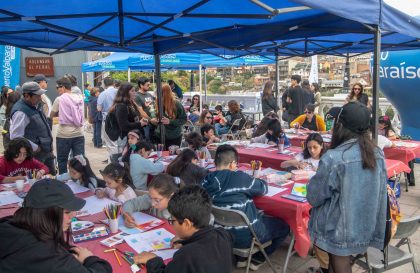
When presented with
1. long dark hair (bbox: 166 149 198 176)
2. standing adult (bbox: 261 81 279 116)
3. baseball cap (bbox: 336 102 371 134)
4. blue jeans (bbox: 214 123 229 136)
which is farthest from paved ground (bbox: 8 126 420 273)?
standing adult (bbox: 261 81 279 116)

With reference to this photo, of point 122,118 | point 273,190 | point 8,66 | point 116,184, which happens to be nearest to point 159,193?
point 116,184

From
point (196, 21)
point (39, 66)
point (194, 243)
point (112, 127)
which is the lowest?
point (194, 243)

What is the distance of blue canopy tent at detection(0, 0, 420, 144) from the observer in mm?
3365

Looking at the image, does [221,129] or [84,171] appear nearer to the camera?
[84,171]

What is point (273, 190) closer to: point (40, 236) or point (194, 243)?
point (194, 243)

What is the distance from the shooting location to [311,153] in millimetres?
4281

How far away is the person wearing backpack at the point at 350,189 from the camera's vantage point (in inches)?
87.7

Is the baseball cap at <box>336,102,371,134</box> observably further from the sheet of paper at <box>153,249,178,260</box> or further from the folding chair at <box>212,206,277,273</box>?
the sheet of paper at <box>153,249,178,260</box>

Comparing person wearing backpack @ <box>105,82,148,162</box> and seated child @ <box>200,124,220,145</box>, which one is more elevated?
person wearing backpack @ <box>105,82,148,162</box>

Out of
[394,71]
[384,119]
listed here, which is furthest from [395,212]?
[394,71]

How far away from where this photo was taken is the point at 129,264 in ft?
6.82

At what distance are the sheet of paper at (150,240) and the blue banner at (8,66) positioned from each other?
12118 mm

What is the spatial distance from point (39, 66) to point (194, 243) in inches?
808

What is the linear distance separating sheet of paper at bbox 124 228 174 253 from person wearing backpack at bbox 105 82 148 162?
10.2ft
